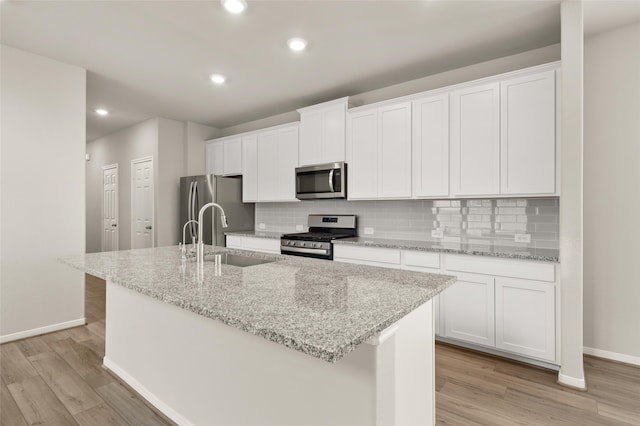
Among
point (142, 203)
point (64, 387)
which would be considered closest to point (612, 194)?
point (64, 387)

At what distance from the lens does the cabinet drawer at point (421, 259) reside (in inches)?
118

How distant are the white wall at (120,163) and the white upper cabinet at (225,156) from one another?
0.85 meters

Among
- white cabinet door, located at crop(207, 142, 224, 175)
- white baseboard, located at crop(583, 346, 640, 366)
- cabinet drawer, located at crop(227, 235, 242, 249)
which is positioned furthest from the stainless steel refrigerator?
white baseboard, located at crop(583, 346, 640, 366)

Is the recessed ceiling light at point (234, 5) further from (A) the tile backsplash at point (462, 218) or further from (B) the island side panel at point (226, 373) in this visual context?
(A) the tile backsplash at point (462, 218)

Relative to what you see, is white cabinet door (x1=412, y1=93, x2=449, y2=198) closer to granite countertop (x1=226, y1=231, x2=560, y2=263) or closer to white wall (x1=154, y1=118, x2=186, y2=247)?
granite countertop (x1=226, y1=231, x2=560, y2=263)

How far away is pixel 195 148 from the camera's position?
5.65 metres

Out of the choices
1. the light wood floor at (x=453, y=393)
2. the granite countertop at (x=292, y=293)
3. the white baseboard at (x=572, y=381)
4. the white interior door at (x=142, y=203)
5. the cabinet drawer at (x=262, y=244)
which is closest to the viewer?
the granite countertop at (x=292, y=293)

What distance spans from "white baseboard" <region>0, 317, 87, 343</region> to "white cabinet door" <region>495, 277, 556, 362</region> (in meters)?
4.13

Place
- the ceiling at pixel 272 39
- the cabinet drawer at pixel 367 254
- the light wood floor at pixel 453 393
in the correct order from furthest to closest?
the cabinet drawer at pixel 367 254, the ceiling at pixel 272 39, the light wood floor at pixel 453 393

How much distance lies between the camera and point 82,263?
6.75ft

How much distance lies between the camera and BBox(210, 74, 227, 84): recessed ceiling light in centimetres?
362

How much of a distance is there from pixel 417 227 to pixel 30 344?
156 inches

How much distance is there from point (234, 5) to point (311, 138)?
78.3 inches

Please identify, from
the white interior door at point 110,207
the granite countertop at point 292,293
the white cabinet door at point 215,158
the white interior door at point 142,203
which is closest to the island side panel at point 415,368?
the granite countertop at point 292,293
